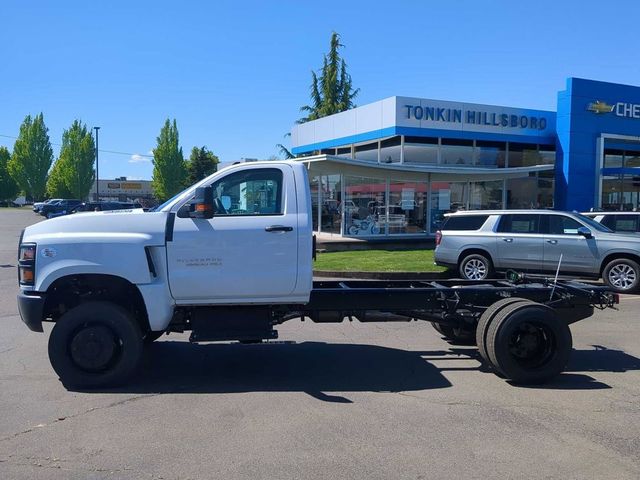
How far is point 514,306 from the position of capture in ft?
20.4

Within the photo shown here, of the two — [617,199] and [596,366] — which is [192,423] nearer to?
[596,366]

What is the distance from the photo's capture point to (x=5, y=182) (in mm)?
90688

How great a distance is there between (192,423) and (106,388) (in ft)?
4.75

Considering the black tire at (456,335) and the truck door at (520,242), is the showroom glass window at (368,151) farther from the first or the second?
the black tire at (456,335)

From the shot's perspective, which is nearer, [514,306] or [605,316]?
[514,306]

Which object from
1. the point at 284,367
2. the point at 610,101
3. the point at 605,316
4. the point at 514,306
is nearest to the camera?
the point at 514,306

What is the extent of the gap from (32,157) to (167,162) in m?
26.0

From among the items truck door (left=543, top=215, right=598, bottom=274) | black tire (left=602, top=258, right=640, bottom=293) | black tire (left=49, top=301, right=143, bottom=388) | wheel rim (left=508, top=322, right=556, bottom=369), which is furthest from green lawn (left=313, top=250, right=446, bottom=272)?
black tire (left=49, top=301, right=143, bottom=388)

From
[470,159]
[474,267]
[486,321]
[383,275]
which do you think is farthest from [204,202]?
[470,159]

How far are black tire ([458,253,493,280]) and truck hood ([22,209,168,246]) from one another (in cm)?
978

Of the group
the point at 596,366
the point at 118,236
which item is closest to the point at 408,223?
the point at 596,366

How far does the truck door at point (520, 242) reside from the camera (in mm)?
13492

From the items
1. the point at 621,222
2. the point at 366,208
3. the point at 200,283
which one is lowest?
the point at 200,283

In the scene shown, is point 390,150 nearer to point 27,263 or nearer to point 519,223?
point 519,223
